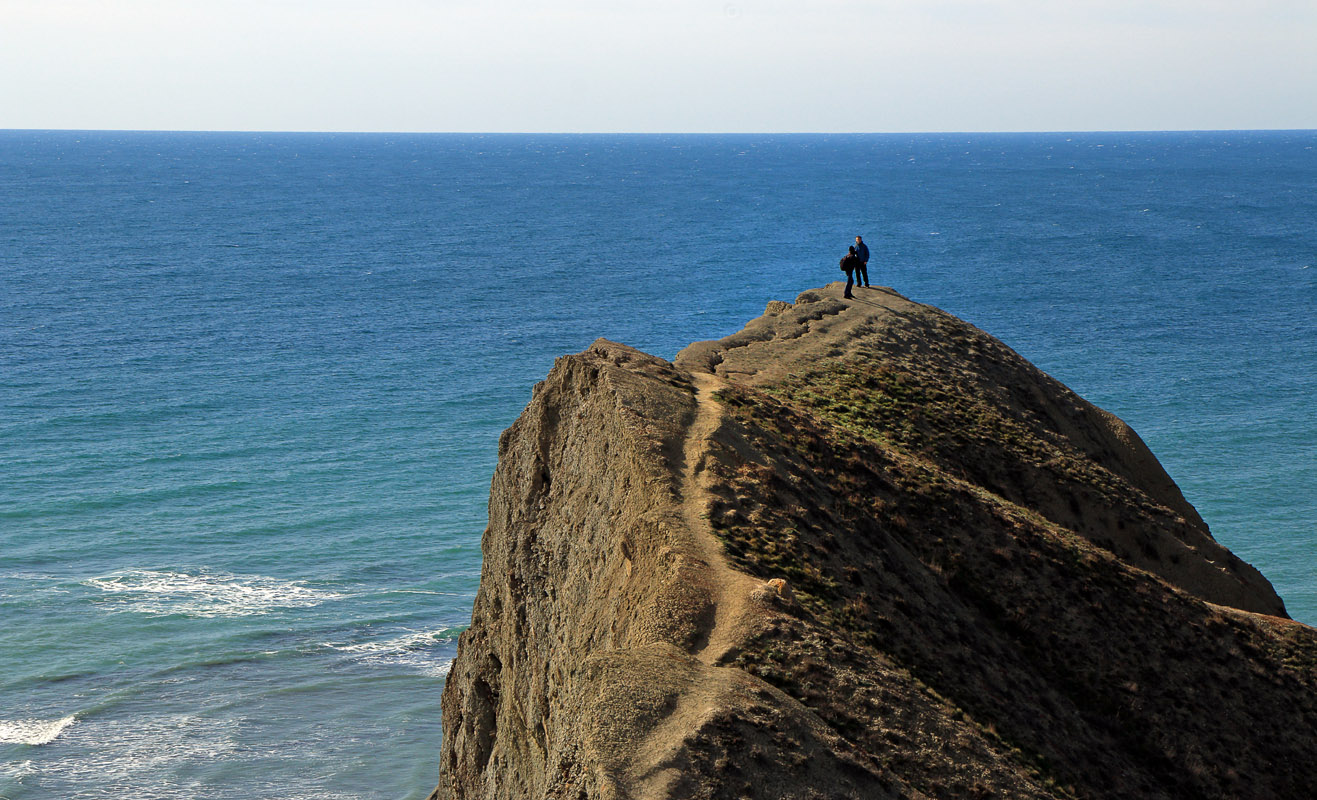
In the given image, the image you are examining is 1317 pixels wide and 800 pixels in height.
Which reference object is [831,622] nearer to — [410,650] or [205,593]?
[410,650]

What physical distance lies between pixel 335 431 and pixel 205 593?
26881 mm

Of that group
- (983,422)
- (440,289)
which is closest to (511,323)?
(440,289)

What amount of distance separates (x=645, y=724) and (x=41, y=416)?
271 ft

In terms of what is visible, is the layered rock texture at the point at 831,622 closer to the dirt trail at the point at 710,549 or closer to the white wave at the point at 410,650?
the dirt trail at the point at 710,549

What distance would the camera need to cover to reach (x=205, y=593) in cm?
5941

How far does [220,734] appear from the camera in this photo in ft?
150

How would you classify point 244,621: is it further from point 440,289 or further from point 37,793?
point 440,289

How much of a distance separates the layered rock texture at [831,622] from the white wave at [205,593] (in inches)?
1221

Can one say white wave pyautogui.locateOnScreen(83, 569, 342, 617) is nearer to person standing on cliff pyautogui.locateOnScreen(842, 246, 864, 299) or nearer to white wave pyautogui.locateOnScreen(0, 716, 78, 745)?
white wave pyautogui.locateOnScreen(0, 716, 78, 745)

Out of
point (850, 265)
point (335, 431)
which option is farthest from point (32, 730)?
point (335, 431)

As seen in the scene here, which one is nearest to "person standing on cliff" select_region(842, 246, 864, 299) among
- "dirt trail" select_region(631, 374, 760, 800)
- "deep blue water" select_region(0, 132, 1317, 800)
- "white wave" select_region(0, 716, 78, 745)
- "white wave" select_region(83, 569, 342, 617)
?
"dirt trail" select_region(631, 374, 760, 800)

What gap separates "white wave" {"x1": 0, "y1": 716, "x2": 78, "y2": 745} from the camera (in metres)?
45.7

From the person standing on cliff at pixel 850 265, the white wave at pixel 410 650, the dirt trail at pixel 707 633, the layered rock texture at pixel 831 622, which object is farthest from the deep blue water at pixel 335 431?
the dirt trail at pixel 707 633

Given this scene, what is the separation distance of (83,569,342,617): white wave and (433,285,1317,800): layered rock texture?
31002 millimetres
